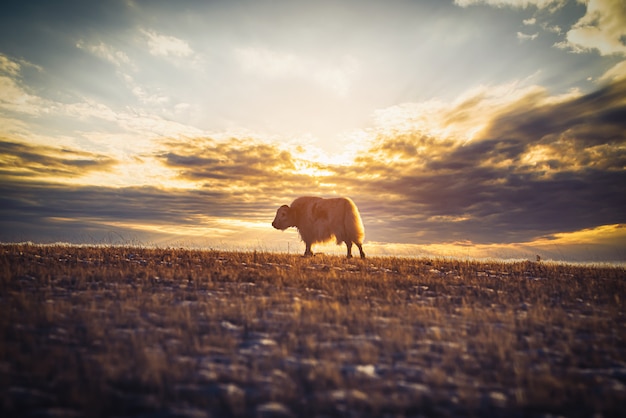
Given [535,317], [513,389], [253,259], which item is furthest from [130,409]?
[253,259]

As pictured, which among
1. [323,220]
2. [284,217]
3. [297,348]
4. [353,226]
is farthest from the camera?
[284,217]

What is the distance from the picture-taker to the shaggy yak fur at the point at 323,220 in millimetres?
19656

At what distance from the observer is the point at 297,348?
240 inches

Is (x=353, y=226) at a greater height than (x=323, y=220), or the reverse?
(x=323, y=220)

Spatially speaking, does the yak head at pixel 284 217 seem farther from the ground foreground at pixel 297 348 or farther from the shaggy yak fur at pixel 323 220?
the ground foreground at pixel 297 348

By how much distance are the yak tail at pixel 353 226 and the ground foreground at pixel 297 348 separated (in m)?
8.07

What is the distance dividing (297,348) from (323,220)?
14477 millimetres

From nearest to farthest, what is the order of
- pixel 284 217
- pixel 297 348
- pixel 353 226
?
pixel 297 348 → pixel 353 226 → pixel 284 217

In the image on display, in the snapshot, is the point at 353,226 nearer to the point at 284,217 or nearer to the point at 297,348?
the point at 284,217

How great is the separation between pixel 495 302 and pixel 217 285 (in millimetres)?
7408

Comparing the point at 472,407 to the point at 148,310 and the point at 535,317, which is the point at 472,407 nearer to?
the point at 535,317

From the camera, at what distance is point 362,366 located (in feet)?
18.1

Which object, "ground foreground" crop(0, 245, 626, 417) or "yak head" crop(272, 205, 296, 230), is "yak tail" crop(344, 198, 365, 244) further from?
"ground foreground" crop(0, 245, 626, 417)

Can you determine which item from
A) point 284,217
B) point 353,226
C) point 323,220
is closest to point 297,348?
point 353,226
